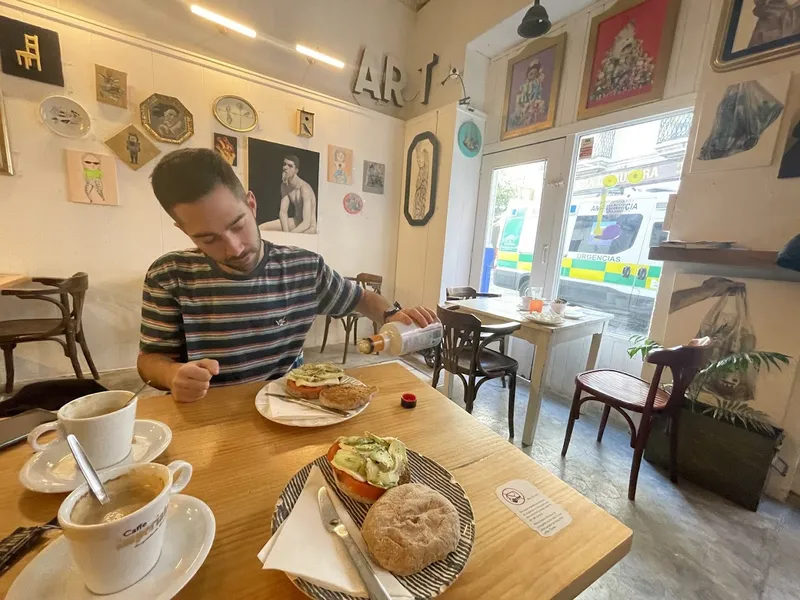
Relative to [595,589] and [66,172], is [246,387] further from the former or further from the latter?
[66,172]

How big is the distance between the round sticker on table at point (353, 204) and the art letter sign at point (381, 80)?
104cm

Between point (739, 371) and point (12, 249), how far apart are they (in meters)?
4.41

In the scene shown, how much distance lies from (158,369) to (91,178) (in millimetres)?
2444

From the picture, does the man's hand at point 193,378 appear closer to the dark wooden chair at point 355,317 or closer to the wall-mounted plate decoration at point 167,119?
the dark wooden chair at point 355,317

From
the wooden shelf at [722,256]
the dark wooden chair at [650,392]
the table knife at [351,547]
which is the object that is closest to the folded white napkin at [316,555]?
the table knife at [351,547]

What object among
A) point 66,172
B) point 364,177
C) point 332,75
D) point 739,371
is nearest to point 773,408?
point 739,371

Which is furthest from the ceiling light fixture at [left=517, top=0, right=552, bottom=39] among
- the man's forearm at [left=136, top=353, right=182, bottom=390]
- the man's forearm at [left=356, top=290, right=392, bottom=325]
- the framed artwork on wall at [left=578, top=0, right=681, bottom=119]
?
the man's forearm at [left=136, top=353, right=182, bottom=390]

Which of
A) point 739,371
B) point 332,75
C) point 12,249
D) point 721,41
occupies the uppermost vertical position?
point 332,75

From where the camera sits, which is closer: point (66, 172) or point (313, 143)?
point (66, 172)

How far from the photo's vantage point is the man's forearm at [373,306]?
1167mm

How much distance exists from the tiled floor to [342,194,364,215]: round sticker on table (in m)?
2.63

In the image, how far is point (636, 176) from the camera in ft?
7.45

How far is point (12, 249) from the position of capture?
2248mm

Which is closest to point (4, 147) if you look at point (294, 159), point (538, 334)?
point (294, 159)
